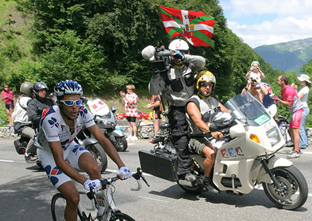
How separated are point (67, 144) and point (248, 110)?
246cm

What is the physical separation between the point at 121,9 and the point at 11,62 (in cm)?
1002

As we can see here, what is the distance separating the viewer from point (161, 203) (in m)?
5.50

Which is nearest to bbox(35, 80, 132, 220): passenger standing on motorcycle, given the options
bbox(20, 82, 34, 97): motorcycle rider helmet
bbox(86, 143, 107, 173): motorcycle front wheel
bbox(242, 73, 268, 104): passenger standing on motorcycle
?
bbox(86, 143, 107, 173): motorcycle front wheel

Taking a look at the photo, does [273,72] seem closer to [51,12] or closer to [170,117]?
[51,12]

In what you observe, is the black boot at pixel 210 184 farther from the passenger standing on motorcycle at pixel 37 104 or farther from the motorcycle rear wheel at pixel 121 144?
the motorcycle rear wheel at pixel 121 144

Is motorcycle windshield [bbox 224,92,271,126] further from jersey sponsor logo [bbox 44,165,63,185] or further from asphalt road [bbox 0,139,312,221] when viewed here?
jersey sponsor logo [bbox 44,165,63,185]

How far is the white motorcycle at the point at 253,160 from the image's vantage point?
15.5ft

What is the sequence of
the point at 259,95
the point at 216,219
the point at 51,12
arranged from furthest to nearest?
1. the point at 51,12
2. the point at 259,95
3. the point at 216,219

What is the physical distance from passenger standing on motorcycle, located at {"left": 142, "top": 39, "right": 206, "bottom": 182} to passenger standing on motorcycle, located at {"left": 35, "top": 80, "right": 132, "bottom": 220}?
1.74 meters

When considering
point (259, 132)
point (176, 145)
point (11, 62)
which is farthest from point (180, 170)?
point (11, 62)

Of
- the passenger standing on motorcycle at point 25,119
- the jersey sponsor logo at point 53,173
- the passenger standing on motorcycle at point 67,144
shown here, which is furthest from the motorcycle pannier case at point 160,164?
the passenger standing on motorcycle at point 25,119

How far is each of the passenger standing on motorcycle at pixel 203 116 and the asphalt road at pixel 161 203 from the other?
405 mm

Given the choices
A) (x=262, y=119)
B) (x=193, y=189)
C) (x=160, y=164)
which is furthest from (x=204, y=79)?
(x=193, y=189)

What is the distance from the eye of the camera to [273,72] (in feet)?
333
